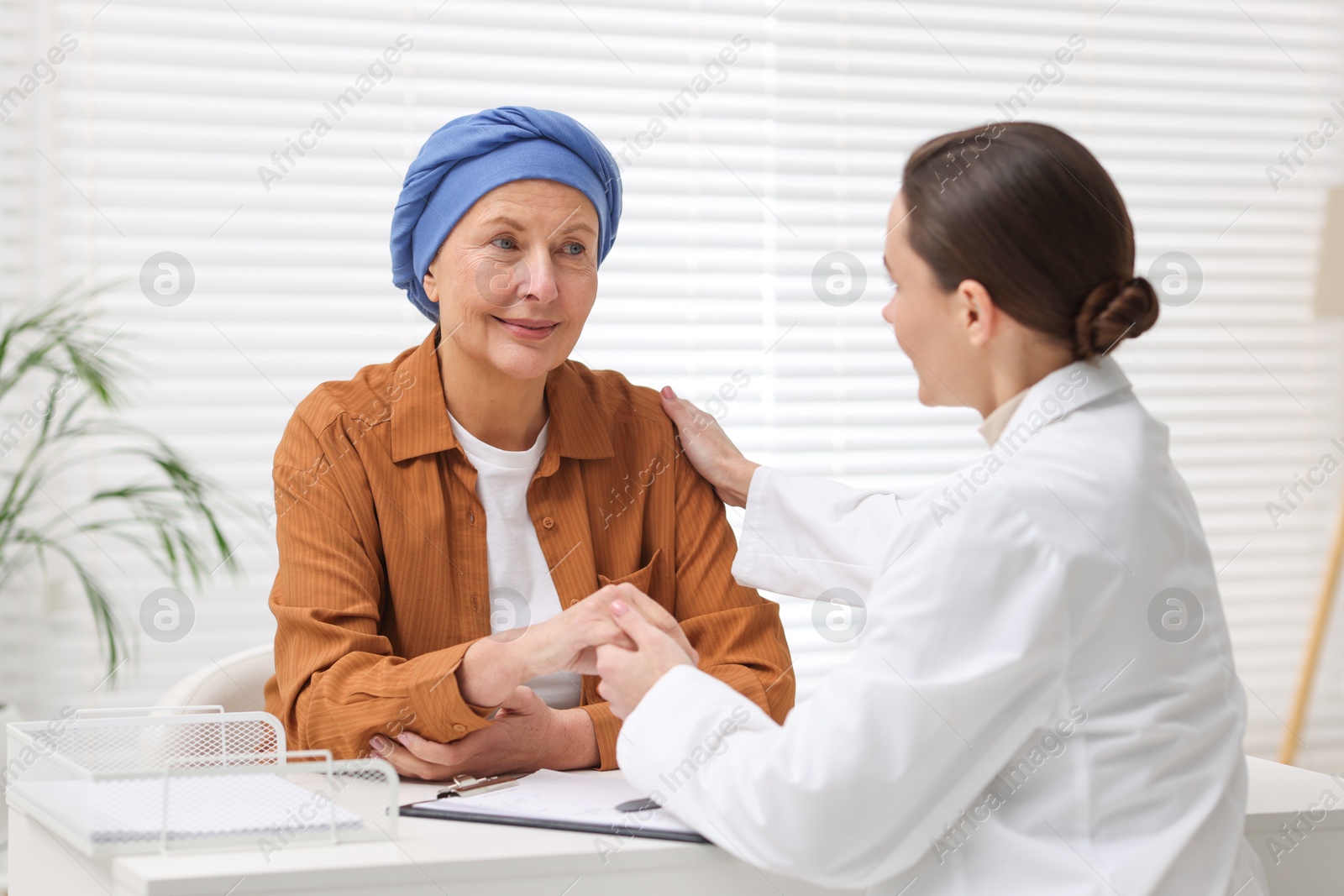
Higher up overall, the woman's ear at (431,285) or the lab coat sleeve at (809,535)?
the woman's ear at (431,285)

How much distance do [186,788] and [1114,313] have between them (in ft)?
3.15

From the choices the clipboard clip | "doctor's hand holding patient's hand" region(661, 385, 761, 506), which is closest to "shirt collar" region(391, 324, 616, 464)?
"doctor's hand holding patient's hand" region(661, 385, 761, 506)

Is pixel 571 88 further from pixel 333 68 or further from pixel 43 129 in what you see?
pixel 43 129

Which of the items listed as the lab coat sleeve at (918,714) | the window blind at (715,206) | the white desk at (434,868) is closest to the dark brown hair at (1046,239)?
the lab coat sleeve at (918,714)

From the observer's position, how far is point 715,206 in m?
3.00

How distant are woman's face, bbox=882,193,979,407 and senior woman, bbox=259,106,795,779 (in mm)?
467

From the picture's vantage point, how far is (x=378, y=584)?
A: 1.53 metres

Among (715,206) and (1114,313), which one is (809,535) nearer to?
(1114,313)

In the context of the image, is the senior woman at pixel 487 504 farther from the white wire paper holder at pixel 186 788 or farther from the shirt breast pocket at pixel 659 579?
the white wire paper holder at pixel 186 788

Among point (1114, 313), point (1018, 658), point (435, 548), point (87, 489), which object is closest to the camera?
point (1018, 658)

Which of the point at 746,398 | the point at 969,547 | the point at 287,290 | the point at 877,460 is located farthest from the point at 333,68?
the point at 969,547

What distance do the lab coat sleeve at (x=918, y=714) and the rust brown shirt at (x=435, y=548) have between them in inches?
18.4

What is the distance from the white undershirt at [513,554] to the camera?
1597 mm

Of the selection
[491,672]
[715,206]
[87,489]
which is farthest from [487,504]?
[715,206]
